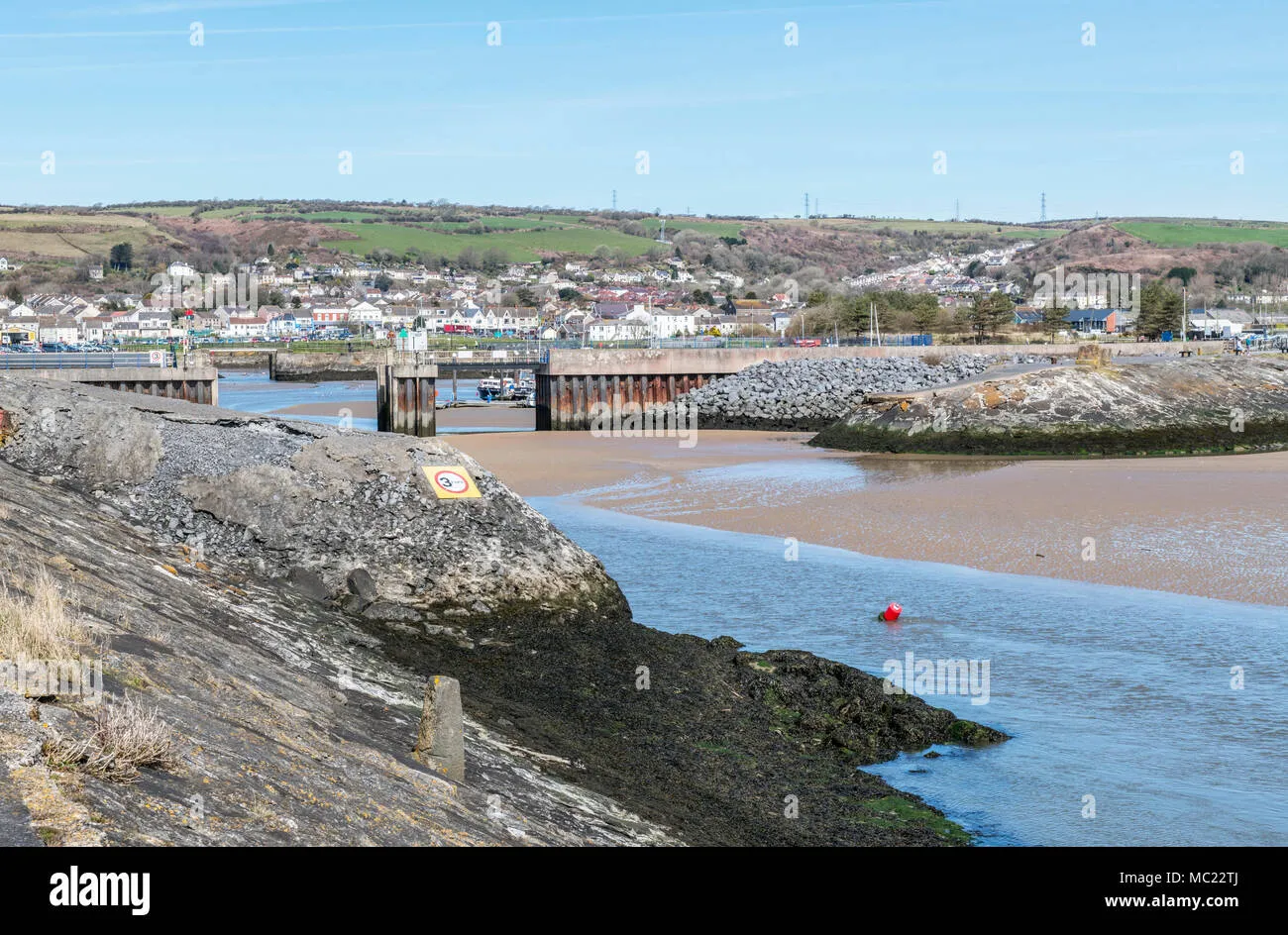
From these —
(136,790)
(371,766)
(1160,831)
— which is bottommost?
(1160,831)

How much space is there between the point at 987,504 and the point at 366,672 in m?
21.3

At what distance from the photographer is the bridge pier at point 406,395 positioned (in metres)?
54.2

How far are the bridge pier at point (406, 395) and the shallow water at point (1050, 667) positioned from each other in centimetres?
2947

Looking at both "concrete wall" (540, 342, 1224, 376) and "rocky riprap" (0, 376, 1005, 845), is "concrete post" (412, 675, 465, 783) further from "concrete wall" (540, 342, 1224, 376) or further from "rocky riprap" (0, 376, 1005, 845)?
"concrete wall" (540, 342, 1224, 376)

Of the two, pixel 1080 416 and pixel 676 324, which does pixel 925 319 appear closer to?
pixel 676 324

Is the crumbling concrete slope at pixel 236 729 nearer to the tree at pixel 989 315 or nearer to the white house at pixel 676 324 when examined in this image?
the tree at pixel 989 315

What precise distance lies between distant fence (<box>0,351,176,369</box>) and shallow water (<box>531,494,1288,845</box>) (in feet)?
92.5

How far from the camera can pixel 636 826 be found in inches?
380

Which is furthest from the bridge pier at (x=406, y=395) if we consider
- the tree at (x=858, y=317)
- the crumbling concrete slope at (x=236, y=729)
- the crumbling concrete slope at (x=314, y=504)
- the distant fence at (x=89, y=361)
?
the tree at (x=858, y=317)

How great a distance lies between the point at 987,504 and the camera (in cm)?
3075

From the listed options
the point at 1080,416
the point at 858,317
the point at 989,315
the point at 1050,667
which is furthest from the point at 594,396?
the point at 858,317
